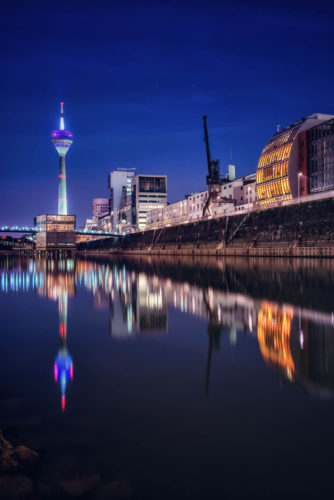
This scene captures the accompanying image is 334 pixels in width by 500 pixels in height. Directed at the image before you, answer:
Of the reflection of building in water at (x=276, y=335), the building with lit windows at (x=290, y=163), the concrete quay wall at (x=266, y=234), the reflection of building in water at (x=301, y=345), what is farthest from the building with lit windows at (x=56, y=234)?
the reflection of building in water at (x=301, y=345)

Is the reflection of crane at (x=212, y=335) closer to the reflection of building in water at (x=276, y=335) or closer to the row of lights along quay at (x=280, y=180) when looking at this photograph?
the reflection of building in water at (x=276, y=335)

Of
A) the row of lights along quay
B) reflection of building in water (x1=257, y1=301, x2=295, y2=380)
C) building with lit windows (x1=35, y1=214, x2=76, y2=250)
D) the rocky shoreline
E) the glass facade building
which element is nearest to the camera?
the rocky shoreline

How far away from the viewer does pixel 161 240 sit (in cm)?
10906

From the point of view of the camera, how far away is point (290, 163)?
3659 inches

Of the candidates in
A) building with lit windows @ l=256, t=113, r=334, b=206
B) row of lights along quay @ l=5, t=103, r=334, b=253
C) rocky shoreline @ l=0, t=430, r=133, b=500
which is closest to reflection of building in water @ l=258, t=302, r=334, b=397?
rocky shoreline @ l=0, t=430, r=133, b=500

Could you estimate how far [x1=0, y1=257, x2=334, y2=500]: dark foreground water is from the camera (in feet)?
11.7

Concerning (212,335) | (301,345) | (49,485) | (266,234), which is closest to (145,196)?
(266,234)

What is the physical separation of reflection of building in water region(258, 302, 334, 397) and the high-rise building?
18577 centimetres

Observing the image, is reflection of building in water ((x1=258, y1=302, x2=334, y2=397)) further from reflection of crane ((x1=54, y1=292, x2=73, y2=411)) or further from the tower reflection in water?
reflection of crane ((x1=54, y1=292, x2=73, y2=411))

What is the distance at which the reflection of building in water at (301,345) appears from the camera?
5.98 meters

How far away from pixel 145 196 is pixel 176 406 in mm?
194614

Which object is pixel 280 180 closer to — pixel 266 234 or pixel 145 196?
pixel 266 234

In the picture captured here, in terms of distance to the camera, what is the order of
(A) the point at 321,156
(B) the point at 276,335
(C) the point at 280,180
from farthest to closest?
(C) the point at 280,180, (A) the point at 321,156, (B) the point at 276,335

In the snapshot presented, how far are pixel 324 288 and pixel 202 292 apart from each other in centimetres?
526
